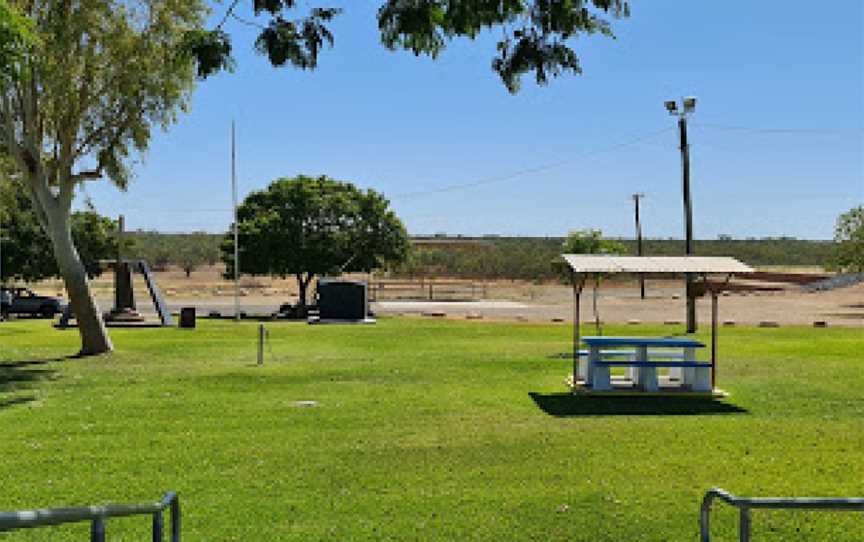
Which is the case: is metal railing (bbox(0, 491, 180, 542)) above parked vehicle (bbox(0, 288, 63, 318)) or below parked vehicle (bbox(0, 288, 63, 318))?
above

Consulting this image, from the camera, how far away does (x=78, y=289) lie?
23359 millimetres

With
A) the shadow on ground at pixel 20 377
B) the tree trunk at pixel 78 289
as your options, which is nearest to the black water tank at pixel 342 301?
the tree trunk at pixel 78 289

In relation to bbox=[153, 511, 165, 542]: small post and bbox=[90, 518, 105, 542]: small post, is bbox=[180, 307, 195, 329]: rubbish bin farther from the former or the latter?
bbox=[90, 518, 105, 542]: small post

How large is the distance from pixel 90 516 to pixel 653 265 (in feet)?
47.6

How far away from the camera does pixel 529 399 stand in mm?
15672

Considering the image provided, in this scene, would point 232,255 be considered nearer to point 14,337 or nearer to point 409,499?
point 14,337

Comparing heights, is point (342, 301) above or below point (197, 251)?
below

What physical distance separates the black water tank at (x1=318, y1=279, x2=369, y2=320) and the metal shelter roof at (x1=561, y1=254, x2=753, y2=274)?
855 inches

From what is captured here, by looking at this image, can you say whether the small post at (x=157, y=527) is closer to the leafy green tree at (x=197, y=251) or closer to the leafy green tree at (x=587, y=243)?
the leafy green tree at (x=587, y=243)

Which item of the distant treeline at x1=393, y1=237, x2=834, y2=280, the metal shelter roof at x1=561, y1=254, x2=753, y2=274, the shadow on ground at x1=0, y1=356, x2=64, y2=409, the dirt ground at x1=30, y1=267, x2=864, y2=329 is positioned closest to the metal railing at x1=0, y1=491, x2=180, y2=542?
the shadow on ground at x1=0, y1=356, x2=64, y2=409

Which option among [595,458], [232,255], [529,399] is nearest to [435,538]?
[595,458]

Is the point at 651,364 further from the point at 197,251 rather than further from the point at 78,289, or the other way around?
the point at 197,251

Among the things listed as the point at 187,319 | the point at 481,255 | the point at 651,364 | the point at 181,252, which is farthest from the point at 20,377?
the point at 181,252

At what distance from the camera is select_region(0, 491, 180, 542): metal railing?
3.47 m
